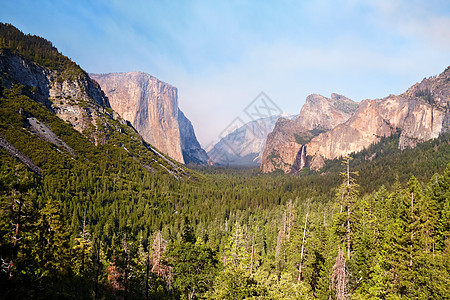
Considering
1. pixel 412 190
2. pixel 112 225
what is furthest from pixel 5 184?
pixel 112 225

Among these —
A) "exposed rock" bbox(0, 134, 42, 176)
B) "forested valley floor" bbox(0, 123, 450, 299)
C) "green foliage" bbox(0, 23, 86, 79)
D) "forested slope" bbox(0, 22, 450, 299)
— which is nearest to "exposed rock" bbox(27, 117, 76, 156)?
"exposed rock" bbox(0, 134, 42, 176)

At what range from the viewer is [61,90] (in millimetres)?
176500

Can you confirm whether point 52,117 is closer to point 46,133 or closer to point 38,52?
point 46,133

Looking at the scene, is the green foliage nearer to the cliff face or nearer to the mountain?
the mountain

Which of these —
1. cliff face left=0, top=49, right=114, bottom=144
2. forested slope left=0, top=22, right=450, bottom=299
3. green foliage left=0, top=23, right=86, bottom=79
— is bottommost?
forested slope left=0, top=22, right=450, bottom=299

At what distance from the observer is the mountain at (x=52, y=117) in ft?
356

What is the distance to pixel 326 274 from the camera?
29469 millimetres

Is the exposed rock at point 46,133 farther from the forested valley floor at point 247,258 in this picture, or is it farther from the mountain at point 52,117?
the forested valley floor at point 247,258

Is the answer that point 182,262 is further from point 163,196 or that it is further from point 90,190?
point 163,196

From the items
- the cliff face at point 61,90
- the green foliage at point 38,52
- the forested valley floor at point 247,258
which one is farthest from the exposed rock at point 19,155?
the green foliage at point 38,52

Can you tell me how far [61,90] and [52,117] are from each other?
1712 inches

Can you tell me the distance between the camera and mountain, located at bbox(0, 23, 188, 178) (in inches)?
4274

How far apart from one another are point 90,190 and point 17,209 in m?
94.6

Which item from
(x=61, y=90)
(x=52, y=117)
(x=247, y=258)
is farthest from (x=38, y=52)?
(x=247, y=258)
